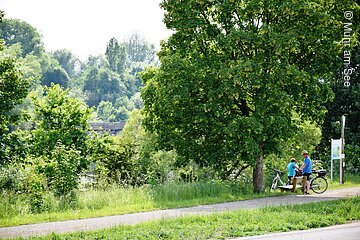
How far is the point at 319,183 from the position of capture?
24250mm

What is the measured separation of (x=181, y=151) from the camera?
25125 millimetres

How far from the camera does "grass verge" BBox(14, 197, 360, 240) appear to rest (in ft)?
42.7

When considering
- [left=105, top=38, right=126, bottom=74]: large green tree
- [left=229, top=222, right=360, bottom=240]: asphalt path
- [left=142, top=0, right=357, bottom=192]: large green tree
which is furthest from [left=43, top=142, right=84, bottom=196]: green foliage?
[left=105, top=38, right=126, bottom=74]: large green tree

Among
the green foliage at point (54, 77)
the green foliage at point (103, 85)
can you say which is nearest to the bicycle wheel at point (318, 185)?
the green foliage at point (54, 77)

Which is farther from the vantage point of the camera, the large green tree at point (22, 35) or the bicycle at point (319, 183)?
the large green tree at point (22, 35)

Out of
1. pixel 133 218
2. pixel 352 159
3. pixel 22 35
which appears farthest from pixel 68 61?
pixel 133 218

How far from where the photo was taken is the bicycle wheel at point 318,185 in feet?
78.6

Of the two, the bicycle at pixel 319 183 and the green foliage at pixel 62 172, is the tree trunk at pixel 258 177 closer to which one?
the bicycle at pixel 319 183

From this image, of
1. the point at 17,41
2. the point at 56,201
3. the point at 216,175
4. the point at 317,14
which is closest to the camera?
the point at 56,201

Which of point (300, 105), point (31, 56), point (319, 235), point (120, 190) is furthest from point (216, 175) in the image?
point (31, 56)

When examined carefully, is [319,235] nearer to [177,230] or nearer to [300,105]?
[177,230]

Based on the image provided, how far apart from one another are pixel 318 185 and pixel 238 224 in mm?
10611

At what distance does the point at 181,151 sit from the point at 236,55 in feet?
15.3

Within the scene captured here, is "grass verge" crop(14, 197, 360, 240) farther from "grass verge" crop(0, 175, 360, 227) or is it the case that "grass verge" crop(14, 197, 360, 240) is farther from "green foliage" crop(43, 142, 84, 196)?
"green foliage" crop(43, 142, 84, 196)
